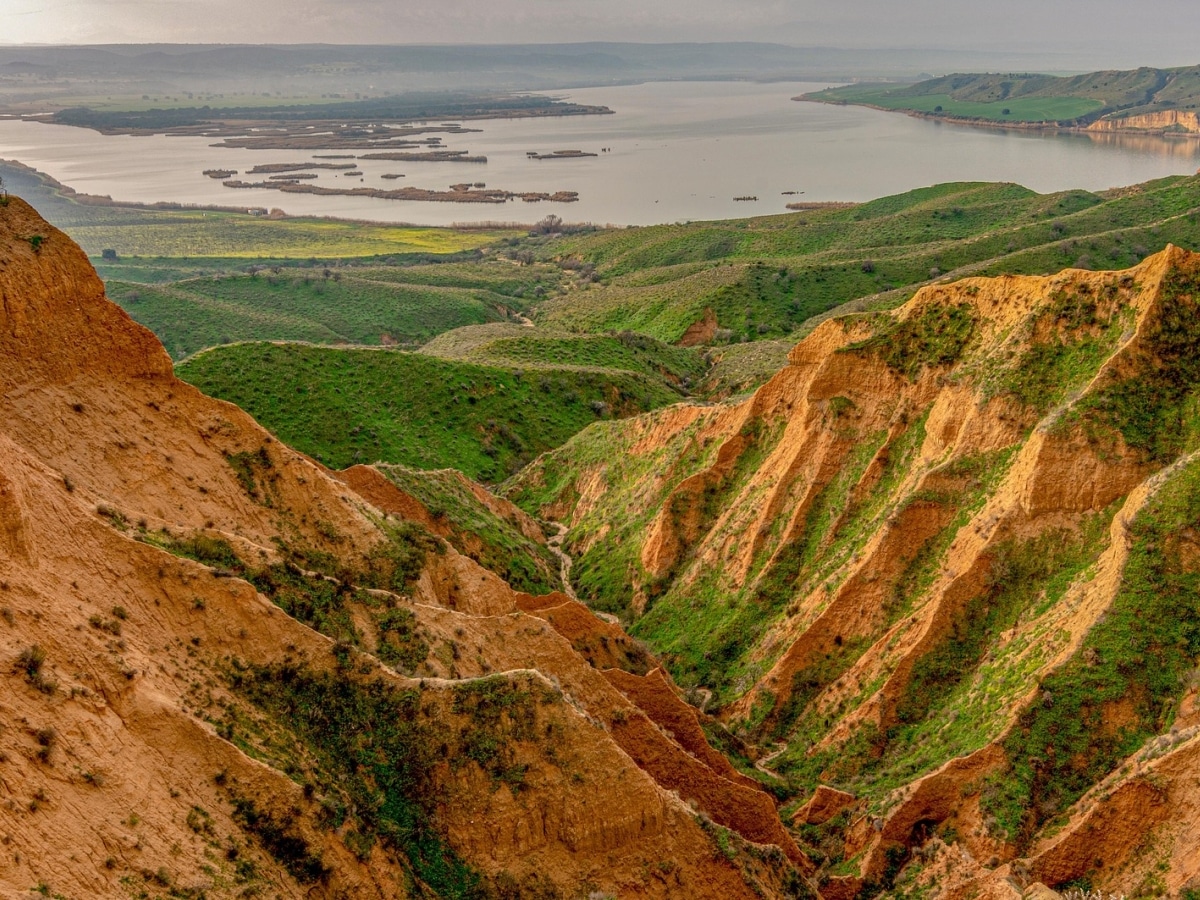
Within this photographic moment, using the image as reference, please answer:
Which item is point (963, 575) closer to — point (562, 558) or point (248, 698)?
point (248, 698)

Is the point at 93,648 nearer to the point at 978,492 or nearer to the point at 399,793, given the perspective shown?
the point at 399,793

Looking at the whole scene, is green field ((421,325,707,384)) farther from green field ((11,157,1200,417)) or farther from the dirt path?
the dirt path

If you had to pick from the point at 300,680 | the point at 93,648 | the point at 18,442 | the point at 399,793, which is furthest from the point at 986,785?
the point at 18,442

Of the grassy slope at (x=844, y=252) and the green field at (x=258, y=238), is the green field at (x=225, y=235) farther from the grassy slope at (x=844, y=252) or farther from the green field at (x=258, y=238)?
the grassy slope at (x=844, y=252)

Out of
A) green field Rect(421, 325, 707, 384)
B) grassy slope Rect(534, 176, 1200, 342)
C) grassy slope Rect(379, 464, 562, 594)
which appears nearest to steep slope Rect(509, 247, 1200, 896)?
grassy slope Rect(379, 464, 562, 594)

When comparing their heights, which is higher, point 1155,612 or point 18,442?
point 18,442

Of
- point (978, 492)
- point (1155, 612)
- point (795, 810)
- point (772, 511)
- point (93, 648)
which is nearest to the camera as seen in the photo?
point (93, 648)
